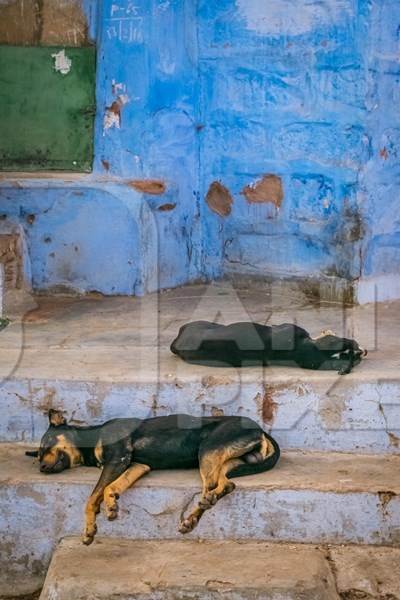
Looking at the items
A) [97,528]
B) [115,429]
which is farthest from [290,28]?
[97,528]

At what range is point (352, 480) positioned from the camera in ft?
13.3

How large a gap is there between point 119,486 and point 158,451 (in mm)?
271

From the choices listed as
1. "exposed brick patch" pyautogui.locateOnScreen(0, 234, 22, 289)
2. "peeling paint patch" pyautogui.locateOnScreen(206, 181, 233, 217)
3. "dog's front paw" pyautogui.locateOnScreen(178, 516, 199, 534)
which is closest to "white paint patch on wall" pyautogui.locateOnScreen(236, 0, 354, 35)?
"peeling paint patch" pyautogui.locateOnScreen(206, 181, 233, 217)

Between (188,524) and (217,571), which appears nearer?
(217,571)

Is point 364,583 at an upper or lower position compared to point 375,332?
lower

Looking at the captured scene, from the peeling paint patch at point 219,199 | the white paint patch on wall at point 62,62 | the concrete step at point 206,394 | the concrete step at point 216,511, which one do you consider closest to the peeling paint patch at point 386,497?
the concrete step at point 216,511

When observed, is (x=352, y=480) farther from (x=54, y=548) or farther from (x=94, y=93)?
(x=94, y=93)

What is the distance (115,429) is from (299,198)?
2253 millimetres

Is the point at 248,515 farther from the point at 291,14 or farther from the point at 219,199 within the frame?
the point at 291,14

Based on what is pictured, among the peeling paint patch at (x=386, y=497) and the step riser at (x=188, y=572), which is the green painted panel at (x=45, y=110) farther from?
the peeling paint patch at (x=386, y=497)

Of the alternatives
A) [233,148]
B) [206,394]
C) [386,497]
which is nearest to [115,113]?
[233,148]

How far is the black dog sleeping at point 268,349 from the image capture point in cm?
452

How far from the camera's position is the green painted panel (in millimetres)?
5996

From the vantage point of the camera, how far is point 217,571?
145 inches
